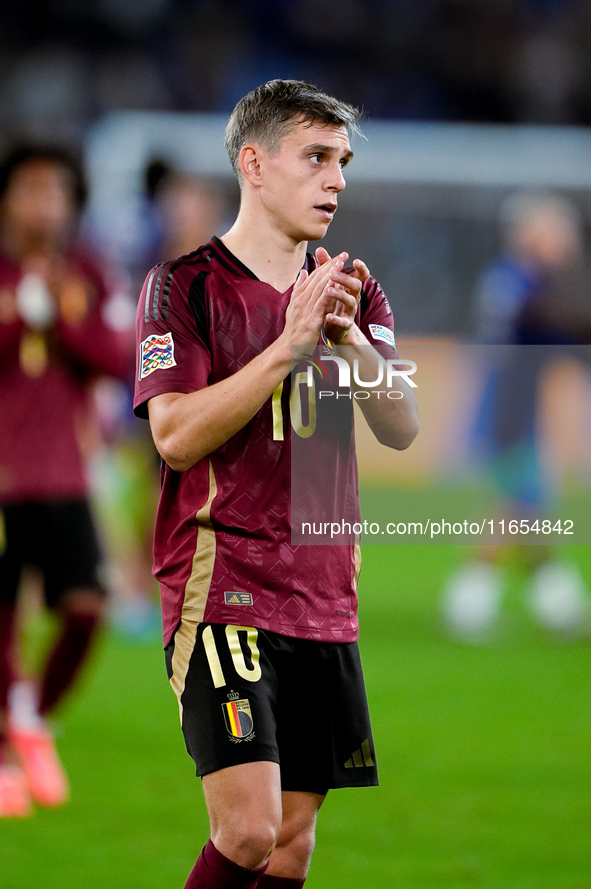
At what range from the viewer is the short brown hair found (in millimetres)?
2684

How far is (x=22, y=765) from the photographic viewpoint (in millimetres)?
4754

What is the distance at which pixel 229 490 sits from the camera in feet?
8.62

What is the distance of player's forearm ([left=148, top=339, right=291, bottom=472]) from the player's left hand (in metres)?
0.12

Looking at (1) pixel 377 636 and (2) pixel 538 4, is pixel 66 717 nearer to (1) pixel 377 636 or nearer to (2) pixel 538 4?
(1) pixel 377 636

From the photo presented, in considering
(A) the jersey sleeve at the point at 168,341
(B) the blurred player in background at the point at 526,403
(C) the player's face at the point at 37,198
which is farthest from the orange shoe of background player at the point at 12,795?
(B) the blurred player in background at the point at 526,403

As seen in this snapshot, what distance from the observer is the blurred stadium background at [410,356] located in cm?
427

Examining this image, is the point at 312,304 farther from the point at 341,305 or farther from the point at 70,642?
the point at 70,642

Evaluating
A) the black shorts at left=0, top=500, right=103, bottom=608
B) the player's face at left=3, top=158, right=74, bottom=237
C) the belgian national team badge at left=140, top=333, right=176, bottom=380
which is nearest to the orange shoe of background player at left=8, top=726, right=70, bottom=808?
the black shorts at left=0, top=500, right=103, bottom=608

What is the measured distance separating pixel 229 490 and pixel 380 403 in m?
0.37

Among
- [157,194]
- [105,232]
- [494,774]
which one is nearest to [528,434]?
[157,194]

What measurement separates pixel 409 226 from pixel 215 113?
424 cm

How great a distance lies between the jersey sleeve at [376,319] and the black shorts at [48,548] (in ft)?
7.29

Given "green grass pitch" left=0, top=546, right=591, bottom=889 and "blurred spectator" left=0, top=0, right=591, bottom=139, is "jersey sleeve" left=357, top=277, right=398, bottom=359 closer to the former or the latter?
"green grass pitch" left=0, top=546, right=591, bottom=889

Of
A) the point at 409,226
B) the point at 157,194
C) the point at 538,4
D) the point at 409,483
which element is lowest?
the point at 409,483
